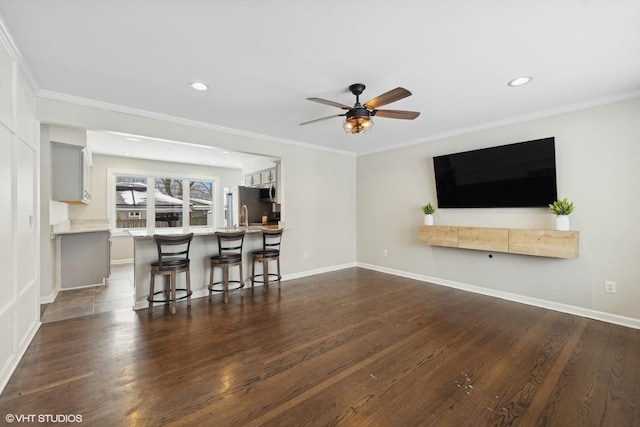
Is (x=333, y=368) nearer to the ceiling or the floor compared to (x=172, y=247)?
nearer to the floor

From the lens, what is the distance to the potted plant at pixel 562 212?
3.32 m

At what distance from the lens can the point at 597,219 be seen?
3281mm

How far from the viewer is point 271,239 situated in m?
4.96

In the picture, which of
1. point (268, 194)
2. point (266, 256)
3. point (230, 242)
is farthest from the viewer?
point (268, 194)

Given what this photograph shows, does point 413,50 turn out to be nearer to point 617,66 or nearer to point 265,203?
point 617,66

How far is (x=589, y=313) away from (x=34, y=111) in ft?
21.8

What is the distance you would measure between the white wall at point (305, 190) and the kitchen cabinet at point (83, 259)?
6.15 ft

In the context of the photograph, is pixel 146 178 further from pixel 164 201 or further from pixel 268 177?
pixel 268 177

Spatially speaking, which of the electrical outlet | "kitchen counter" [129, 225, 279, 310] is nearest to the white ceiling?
"kitchen counter" [129, 225, 279, 310]

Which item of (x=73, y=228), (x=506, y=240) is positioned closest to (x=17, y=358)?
(x=73, y=228)

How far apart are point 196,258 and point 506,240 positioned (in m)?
4.37

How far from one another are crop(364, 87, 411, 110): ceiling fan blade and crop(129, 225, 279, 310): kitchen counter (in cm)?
260

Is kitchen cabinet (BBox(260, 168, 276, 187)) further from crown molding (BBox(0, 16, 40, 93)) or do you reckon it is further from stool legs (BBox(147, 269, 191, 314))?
crown molding (BBox(0, 16, 40, 93))

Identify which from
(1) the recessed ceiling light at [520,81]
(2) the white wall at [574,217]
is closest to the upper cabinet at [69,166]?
(2) the white wall at [574,217]
